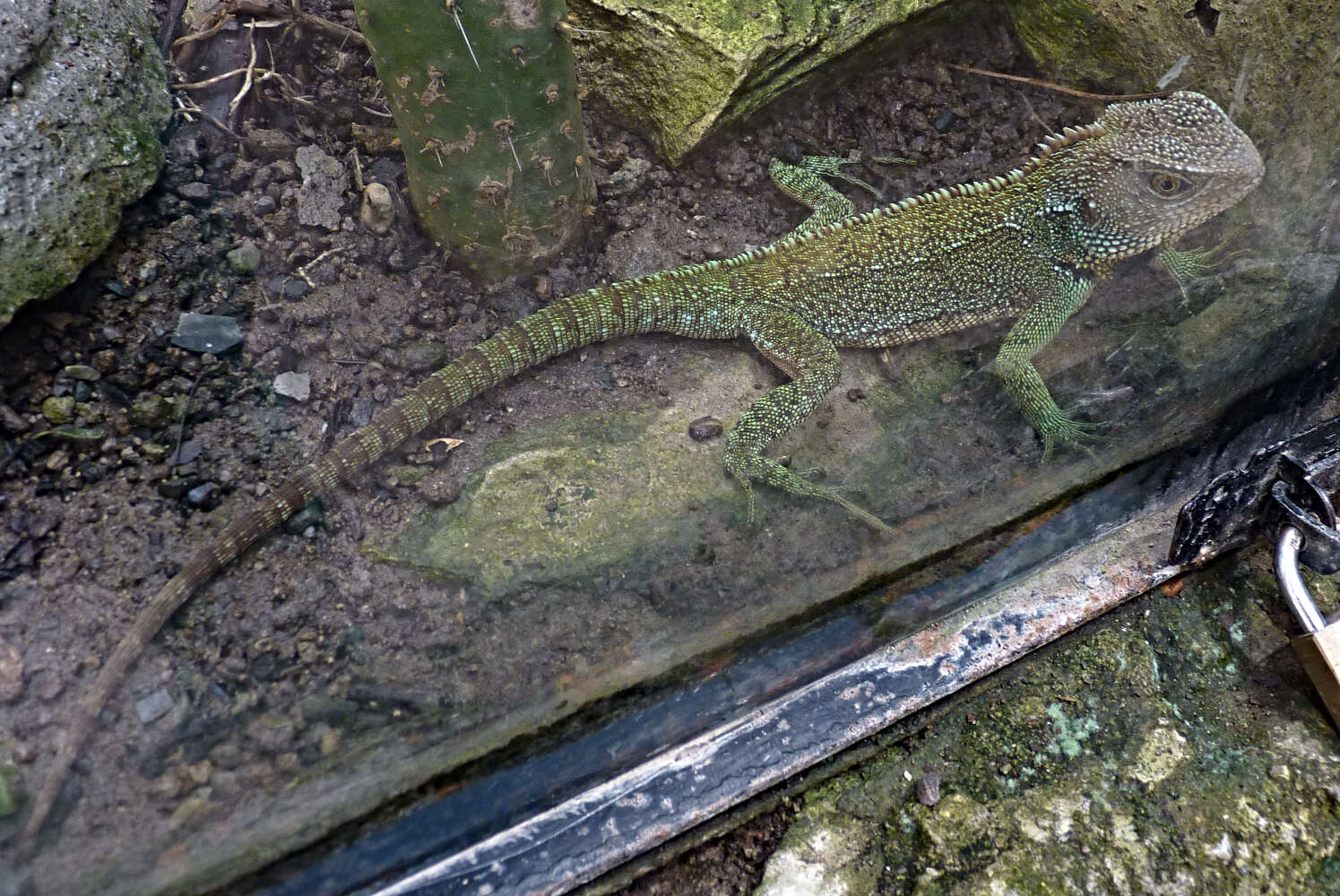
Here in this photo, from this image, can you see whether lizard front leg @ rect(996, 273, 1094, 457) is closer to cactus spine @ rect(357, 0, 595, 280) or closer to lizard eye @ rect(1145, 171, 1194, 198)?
lizard eye @ rect(1145, 171, 1194, 198)

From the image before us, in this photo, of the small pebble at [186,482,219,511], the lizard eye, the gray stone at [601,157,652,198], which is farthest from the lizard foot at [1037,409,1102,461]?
the small pebble at [186,482,219,511]

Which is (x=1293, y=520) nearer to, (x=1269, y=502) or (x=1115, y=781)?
(x=1269, y=502)

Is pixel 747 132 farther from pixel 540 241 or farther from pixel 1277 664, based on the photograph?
pixel 1277 664

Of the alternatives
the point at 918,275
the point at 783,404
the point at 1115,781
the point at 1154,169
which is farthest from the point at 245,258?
the point at 1154,169

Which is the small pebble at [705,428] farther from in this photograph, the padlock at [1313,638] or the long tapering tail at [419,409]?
the padlock at [1313,638]

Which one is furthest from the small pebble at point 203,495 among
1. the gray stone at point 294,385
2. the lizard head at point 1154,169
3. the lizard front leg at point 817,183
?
the lizard head at point 1154,169
